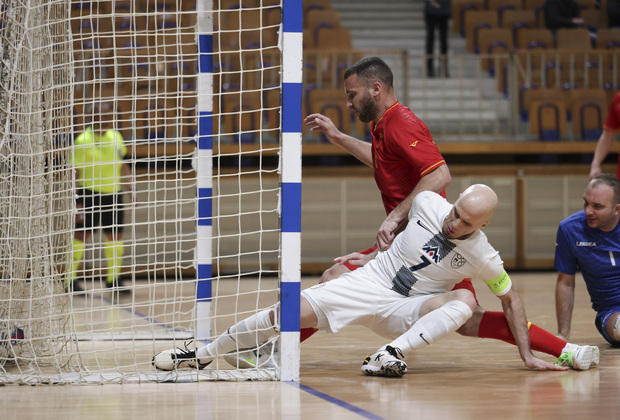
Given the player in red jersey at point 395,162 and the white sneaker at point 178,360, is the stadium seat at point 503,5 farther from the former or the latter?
the white sneaker at point 178,360

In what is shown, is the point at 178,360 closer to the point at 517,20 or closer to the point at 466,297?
the point at 466,297

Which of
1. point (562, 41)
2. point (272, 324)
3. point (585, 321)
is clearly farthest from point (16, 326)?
point (562, 41)

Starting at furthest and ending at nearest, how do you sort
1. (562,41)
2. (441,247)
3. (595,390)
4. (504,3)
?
(504,3), (562,41), (441,247), (595,390)

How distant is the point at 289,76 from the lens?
4188 millimetres

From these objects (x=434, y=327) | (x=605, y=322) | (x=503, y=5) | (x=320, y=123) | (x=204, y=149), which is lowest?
(x=605, y=322)

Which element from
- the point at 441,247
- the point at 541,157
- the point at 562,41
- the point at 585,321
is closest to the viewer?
the point at 441,247

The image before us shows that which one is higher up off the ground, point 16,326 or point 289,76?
point 289,76

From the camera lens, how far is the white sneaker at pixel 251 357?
4.43 meters

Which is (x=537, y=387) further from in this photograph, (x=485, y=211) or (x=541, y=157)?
(x=541, y=157)

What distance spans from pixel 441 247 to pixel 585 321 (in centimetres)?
308

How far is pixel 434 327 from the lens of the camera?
14.0 ft

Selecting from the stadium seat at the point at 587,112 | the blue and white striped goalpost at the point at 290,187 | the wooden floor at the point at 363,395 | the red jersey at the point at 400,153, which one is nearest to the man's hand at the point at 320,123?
the red jersey at the point at 400,153

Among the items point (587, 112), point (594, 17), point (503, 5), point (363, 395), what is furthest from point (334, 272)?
point (594, 17)

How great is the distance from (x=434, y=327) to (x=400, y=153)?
1.03 m
